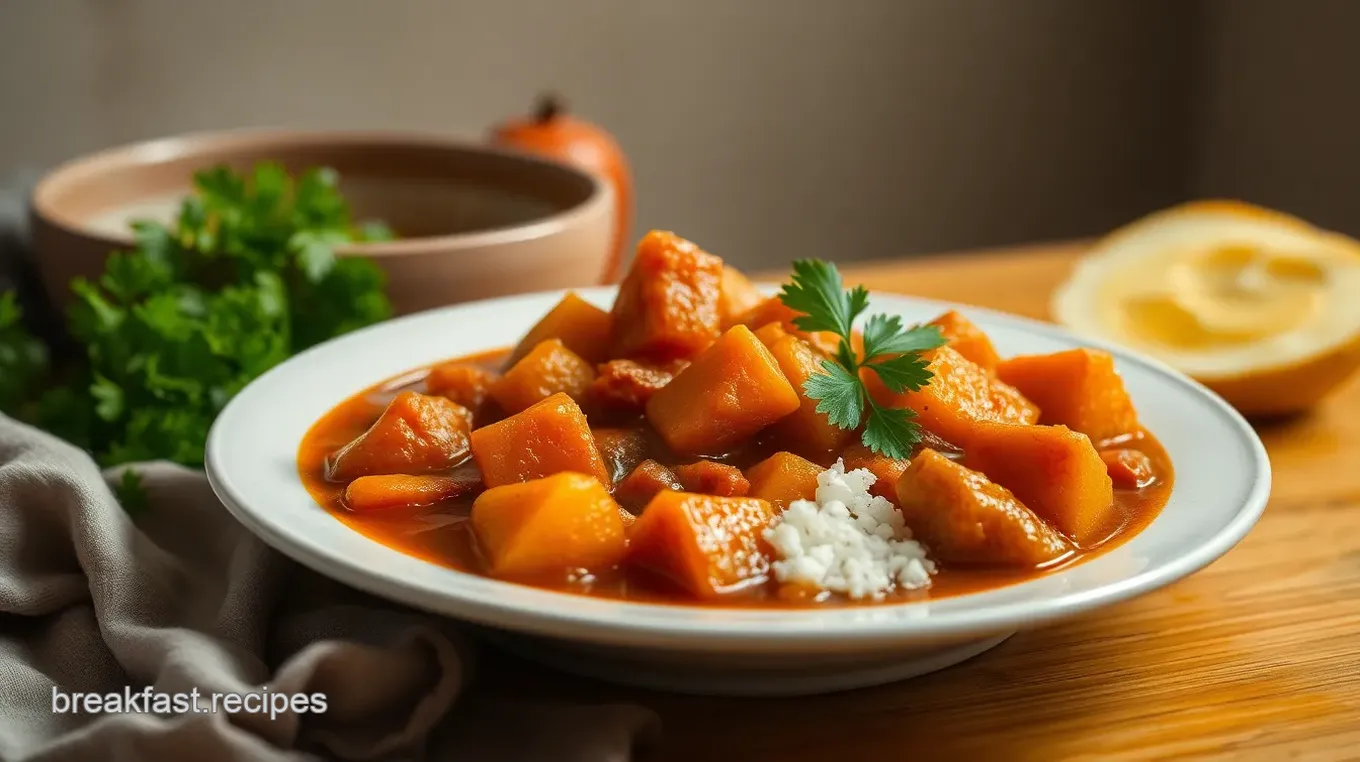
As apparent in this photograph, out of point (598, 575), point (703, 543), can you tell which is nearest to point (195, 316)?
point (598, 575)

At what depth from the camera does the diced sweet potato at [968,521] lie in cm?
156

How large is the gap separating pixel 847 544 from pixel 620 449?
42cm

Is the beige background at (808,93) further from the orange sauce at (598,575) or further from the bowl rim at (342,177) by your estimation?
the orange sauce at (598,575)

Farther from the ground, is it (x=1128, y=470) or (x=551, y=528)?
(x=551, y=528)

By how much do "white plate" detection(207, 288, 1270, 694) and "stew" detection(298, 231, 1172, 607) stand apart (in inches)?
2.2

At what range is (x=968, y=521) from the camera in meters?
1.55

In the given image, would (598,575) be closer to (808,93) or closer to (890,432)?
(890,432)

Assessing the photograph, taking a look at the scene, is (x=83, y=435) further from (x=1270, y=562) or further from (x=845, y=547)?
(x=1270, y=562)

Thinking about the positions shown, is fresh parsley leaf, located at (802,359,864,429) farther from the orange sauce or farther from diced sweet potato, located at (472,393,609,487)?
diced sweet potato, located at (472,393,609,487)

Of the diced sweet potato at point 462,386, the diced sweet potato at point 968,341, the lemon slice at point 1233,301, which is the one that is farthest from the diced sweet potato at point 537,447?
the lemon slice at point 1233,301

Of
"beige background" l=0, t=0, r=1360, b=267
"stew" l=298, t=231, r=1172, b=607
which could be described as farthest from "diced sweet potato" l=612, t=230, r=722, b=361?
"beige background" l=0, t=0, r=1360, b=267

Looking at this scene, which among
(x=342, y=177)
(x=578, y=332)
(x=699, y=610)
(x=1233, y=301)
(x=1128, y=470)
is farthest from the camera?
(x=342, y=177)

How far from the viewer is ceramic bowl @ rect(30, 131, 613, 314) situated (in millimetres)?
2555

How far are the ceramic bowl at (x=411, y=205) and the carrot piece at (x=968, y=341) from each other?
92 centimetres
